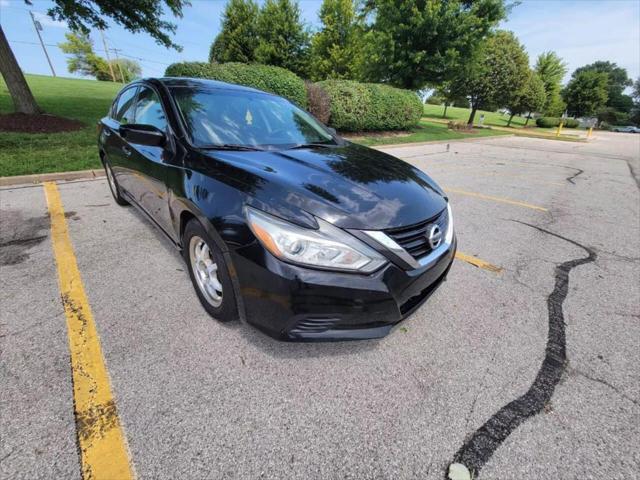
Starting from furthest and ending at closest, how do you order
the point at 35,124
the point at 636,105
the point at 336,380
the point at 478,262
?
the point at 636,105 < the point at 35,124 < the point at 478,262 < the point at 336,380

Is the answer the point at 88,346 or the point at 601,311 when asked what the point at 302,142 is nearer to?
the point at 88,346

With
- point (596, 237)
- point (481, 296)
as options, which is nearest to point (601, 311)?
point (481, 296)

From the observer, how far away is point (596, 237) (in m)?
4.09

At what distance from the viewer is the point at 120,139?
3270mm

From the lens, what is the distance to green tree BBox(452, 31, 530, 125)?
933 inches

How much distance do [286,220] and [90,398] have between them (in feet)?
4.45

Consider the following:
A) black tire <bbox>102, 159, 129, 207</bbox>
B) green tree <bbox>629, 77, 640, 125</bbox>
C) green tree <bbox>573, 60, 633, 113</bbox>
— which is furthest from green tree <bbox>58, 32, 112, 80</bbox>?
green tree <bbox>629, 77, 640, 125</bbox>

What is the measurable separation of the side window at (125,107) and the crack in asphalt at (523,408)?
3.84 meters

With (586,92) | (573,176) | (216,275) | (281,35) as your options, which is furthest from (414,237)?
Result: (586,92)

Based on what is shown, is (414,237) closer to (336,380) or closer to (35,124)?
(336,380)

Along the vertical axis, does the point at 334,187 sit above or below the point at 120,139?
below

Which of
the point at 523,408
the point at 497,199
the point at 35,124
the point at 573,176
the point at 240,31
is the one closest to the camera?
the point at 523,408

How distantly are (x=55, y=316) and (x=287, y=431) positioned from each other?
6.02 ft

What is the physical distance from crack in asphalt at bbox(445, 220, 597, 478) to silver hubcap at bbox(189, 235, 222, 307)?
162 cm
